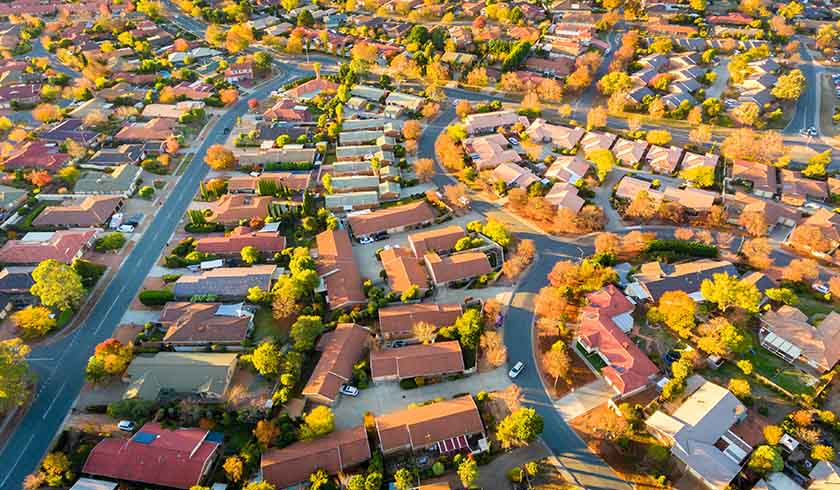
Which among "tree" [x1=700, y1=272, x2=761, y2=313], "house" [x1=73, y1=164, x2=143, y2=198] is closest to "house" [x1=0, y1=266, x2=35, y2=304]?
"house" [x1=73, y1=164, x2=143, y2=198]

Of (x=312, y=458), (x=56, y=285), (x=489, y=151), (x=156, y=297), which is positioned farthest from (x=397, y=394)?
(x=489, y=151)

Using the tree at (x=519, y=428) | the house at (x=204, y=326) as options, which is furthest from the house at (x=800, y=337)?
the house at (x=204, y=326)

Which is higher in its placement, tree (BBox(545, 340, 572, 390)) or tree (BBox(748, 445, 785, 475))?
tree (BBox(545, 340, 572, 390))

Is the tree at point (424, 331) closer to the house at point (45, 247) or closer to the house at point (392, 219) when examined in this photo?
the house at point (392, 219)

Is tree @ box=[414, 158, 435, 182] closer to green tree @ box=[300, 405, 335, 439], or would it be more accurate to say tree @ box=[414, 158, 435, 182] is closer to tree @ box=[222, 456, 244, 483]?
green tree @ box=[300, 405, 335, 439]

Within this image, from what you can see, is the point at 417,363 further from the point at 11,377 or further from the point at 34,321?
the point at 34,321

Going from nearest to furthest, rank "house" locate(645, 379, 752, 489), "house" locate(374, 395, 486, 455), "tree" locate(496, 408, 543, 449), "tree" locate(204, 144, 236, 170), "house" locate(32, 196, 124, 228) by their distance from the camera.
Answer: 1. "house" locate(645, 379, 752, 489)
2. "tree" locate(496, 408, 543, 449)
3. "house" locate(374, 395, 486, 455)
4. "house" locate(32, 196, 124, 228)
5. "tree" locate(204, 144, 236, 170)

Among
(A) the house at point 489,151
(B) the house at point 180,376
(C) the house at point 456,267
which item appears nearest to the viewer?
(B) the house at point 180,376
